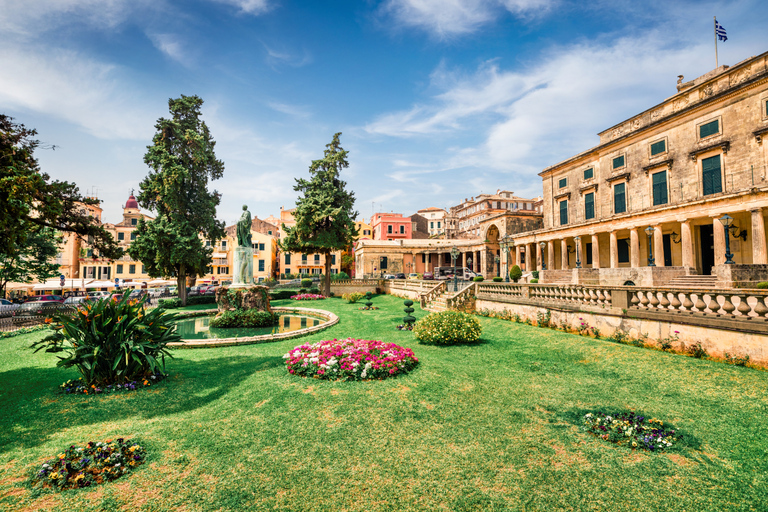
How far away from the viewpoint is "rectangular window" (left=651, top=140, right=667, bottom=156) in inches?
970

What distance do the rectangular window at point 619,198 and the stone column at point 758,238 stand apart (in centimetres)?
986

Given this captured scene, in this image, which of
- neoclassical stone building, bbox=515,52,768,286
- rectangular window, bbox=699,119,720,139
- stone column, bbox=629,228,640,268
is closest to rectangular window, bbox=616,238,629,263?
neoclassical stone building, bbox=515,52,768,286

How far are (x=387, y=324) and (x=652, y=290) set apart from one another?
9.96 m

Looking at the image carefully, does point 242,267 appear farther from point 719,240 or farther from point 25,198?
point 719,240

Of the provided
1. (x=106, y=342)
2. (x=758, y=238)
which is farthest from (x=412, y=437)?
(x=758, y=238)

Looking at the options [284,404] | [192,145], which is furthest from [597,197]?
[192,145]

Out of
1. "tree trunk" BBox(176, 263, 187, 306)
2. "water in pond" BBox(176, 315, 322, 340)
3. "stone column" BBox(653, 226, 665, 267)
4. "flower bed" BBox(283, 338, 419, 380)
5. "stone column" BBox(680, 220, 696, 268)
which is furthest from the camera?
"tree trunk" BBox(176, 263, 187, 306)

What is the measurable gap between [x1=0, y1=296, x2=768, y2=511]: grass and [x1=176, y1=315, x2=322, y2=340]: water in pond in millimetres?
5783

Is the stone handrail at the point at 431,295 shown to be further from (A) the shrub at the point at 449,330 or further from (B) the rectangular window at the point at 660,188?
(B) the rectangular window at the point at 660,188

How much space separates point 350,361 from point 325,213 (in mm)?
22872

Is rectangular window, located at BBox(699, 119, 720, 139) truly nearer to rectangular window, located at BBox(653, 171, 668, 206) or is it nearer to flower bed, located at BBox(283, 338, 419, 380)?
rectangular window, located at BBox(653, 171, 668, 206)

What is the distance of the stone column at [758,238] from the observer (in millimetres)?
17172

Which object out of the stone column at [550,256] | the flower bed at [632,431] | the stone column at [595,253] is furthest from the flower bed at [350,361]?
the stone column at [550,256]

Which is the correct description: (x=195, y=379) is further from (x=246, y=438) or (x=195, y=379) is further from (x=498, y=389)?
(x=498, y=389)
